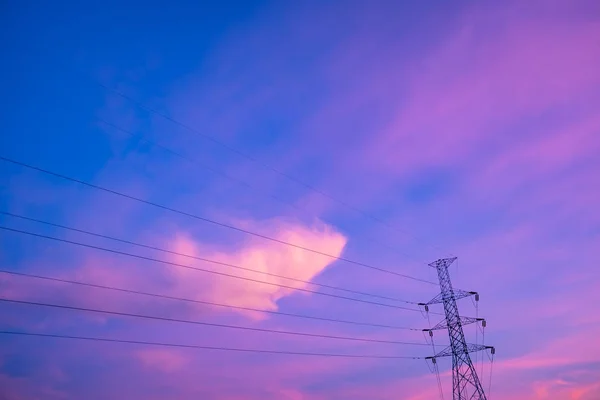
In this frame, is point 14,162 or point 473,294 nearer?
point 14,162

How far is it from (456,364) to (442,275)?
9.18 m

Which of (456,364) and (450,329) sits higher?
(450,329)

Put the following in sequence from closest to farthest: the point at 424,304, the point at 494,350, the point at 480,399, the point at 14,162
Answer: the point at 14,162
the point at 480,399
the point at 494,350
the point at 424,304

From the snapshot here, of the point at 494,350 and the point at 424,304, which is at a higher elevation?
the point at 424,304

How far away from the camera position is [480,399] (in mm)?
42719

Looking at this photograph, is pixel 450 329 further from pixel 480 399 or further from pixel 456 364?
pixel 480 399

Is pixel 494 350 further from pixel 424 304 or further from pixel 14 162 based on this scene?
pixel 14 162

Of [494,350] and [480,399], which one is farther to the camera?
[494,350]

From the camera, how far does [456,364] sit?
143 ft

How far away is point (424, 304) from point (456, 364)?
801 cm

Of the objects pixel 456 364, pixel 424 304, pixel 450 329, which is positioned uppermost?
pixel 424 304

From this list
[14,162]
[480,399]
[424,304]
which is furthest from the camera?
[424,304]

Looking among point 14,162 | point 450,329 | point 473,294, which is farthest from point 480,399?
point 14,162

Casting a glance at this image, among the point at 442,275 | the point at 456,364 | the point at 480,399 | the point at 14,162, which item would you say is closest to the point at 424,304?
the point at 442,275
